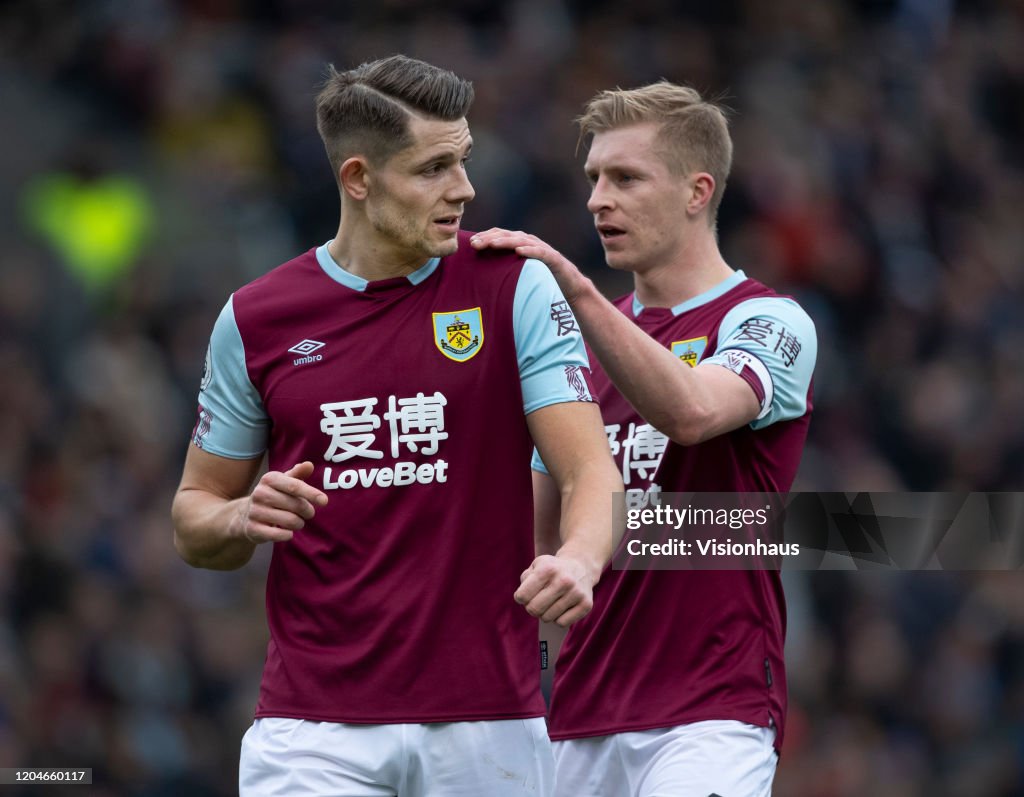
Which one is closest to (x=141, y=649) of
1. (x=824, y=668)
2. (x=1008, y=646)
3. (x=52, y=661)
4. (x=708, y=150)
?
(x=52, y=661)

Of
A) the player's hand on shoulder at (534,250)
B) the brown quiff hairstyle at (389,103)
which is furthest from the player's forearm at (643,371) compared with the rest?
the brown quiff hairstyle at (389,103)

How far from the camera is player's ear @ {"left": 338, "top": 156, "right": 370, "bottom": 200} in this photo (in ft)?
15.1

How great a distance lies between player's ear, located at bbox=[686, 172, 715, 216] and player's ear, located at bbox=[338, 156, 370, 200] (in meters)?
1.32

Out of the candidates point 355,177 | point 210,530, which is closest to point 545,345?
point 355,177

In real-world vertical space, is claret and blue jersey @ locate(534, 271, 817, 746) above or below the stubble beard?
below

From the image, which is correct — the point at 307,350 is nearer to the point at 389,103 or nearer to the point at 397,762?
the point at 389,103

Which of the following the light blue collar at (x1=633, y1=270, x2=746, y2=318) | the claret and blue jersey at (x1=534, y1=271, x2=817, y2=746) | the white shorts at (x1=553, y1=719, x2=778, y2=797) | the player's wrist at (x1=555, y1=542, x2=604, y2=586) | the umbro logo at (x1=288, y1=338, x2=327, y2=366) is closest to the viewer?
the player's wrist at (x1=555, y1=542, x2=604, y2=586)

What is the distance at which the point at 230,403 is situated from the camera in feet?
15.1

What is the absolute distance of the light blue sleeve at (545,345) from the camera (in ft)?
14.4

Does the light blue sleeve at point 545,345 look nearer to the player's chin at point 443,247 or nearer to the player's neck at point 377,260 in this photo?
the player's chin at point 443,247

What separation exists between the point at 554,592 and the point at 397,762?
74cm

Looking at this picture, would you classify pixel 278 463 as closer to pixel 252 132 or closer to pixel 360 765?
pixel 360 765

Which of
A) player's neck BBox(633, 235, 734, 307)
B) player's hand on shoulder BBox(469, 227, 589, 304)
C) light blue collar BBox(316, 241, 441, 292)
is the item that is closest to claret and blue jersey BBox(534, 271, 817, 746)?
player's neck BBox(633, 235, 734, 307)

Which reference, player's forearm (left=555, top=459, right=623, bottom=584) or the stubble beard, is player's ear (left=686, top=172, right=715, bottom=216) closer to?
the stubble beard
